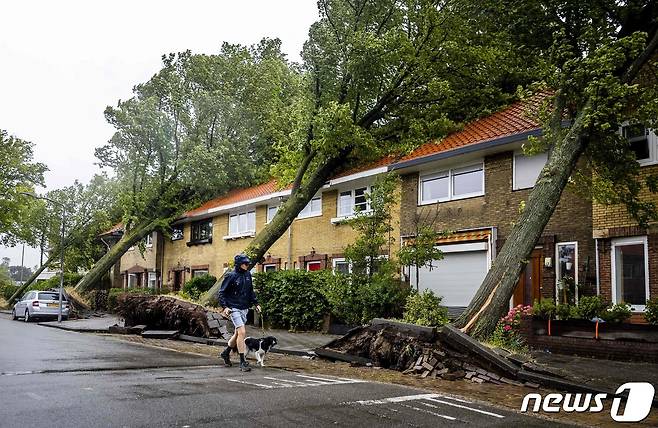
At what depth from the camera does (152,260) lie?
3928 centimetres

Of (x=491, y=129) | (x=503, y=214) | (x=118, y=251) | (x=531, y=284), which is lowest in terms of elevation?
(x=531, y=284)

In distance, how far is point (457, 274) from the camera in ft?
60.6

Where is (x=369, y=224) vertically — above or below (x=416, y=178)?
below

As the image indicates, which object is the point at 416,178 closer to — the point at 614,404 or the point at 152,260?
the point at 614,404

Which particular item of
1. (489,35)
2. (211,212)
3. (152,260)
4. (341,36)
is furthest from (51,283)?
(489,35)

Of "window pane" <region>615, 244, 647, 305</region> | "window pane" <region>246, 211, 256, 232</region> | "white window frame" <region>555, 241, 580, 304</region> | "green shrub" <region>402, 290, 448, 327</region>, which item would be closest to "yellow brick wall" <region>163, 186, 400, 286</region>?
"window pane" <region>246, 211, 256, 232</region>

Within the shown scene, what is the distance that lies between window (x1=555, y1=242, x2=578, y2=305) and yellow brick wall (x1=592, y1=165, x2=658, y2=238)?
767mm

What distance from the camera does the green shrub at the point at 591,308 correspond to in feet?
41.4

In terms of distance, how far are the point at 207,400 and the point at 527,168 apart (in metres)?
12.4

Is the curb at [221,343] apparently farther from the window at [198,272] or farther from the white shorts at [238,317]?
the window at [198,272]

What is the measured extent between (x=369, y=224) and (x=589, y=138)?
6790mm

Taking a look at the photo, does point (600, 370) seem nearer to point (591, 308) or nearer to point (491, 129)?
point (591, 308)

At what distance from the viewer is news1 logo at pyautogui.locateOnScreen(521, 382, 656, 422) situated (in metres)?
7.24

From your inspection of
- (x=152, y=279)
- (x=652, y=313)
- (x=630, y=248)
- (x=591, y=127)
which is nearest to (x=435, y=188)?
(x=630, y=248)
